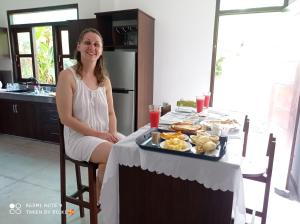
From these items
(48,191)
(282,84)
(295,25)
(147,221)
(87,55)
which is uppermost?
(295,25)

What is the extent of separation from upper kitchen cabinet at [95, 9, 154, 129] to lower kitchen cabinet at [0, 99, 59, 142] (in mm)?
1379

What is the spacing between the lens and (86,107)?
162 centimetres

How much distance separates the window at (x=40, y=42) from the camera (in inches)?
154

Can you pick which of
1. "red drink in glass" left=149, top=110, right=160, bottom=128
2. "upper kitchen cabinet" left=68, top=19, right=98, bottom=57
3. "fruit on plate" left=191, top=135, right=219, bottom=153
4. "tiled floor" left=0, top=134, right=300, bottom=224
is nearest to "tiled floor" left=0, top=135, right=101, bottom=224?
"tiled floor" left=0, top=134, right=300, bottom=224

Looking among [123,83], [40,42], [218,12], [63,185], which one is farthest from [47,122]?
[218,12]

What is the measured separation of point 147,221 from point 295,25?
7.70 feet

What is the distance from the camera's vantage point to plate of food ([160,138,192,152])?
1198 millimetres

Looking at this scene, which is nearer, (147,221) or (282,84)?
(147,221)

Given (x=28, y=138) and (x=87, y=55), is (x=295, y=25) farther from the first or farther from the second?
(x=28, y=138)

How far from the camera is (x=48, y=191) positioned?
87.0 inches

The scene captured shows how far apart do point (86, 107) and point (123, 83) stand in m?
1.47

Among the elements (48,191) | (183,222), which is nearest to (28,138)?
(48,191)

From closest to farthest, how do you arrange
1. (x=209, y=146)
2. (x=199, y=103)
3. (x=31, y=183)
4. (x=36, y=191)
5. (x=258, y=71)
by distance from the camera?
(x=209, y=146) → (x=199, y=103) → (x=36, y=191) → (x=31, y=183) → (x=258, y=71)

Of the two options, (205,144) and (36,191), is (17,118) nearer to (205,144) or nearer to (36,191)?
(36,191)
